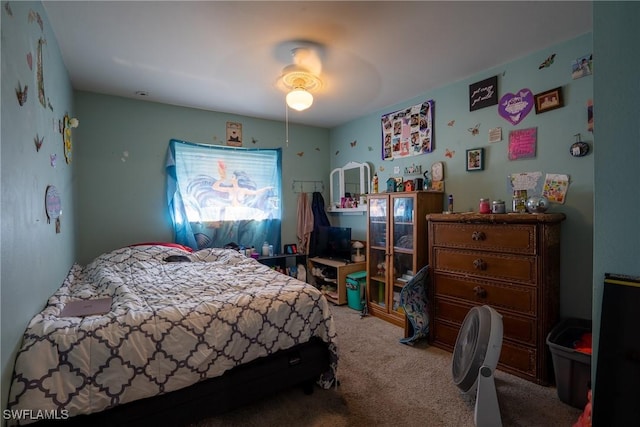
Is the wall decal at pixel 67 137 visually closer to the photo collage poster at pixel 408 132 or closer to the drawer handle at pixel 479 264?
the photo collage poster at pixel 408 132

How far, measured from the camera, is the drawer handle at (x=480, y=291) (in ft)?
7.34

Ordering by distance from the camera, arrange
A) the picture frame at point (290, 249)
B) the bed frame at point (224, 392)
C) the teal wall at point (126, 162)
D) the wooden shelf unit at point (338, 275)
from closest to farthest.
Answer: the bed frame at point (224, 392) → the teal wall at point (126, 162) → the wooden shelf unit at point (338, 275) → the picture frame at point (290, 249)

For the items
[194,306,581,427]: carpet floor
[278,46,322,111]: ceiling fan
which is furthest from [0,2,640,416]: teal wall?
[278,46,322,111]: ceiling fan

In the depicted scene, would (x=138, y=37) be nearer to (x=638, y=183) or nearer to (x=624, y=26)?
(x=624, y=26)

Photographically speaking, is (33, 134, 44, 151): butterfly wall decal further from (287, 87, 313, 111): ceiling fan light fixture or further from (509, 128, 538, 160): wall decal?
(509, 128, 538, 160): wall decal

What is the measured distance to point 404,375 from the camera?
2.12m

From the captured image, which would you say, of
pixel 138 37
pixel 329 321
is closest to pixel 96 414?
pixel 329 321

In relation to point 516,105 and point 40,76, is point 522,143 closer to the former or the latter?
point 516,105

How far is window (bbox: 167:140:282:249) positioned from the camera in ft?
11.1

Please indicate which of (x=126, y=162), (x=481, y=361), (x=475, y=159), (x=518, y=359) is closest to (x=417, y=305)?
(x=518, y=359)

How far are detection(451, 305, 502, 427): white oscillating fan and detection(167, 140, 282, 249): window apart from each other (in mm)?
2677

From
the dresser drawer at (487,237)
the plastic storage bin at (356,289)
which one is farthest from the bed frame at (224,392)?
the plastic storage bin at (356,289)

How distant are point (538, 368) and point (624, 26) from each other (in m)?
2.04

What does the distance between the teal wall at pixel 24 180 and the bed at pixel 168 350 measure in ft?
0.45
